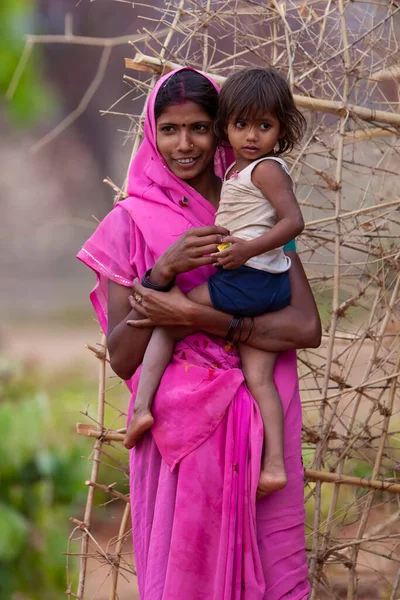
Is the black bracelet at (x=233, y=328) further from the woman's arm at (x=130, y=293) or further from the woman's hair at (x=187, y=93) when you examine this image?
the woman's hair at (x=187, y=93)

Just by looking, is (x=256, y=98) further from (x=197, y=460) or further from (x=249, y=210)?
(x=197, y=460)

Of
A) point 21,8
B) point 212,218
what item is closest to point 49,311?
point 21,8

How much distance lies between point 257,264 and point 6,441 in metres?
2.90

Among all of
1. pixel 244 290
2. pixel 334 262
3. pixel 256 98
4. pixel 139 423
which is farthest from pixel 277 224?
pixel 334 262

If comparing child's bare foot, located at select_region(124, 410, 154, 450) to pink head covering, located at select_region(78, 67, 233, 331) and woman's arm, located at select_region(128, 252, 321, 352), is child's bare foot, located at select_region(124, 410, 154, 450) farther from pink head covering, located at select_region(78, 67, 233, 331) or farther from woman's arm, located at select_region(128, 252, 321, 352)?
pink head covering, located at select_region(78, 67, 233, 331)

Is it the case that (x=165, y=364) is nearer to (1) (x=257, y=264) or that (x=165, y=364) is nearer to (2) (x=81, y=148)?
(1) (x=257, y=264)

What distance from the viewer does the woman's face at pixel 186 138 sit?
86.1 inches

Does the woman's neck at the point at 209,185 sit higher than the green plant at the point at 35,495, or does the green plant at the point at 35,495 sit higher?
the woman's neck at the point at 209,185

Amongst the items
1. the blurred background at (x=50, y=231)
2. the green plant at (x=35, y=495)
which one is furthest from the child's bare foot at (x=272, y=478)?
the blurred background at (x=50, y=231)

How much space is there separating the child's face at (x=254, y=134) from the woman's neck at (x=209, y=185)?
190 millimetres

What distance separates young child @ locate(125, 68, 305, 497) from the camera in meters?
2.06

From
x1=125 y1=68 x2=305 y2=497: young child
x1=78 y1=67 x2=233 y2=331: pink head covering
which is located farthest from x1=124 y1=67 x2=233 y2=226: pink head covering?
x1=125 y1=68 x2=305 y2=497: young child

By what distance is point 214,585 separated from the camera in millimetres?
2125

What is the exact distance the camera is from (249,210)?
2111mm
